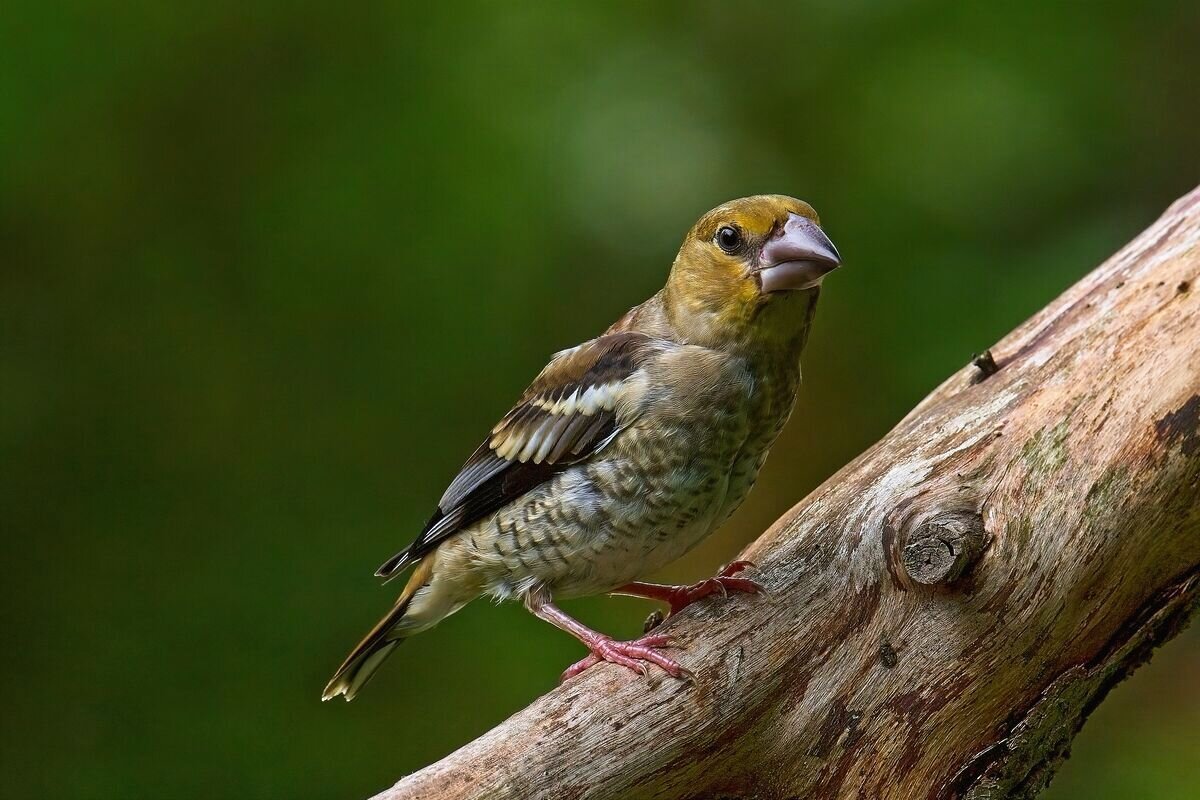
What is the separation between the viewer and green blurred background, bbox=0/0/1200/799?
3.75 meters

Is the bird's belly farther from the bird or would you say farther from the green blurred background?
the green blurred background

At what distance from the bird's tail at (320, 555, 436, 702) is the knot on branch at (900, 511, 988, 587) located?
1.29 m

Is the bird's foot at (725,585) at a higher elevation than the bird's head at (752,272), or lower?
lower

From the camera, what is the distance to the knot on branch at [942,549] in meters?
2.18

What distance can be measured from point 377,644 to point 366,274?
4.01 feet

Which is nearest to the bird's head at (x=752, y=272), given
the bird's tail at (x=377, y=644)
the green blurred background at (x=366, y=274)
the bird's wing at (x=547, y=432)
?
the bird's wing at (x=547, y=432)

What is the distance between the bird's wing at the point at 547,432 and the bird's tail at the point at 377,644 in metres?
0.06

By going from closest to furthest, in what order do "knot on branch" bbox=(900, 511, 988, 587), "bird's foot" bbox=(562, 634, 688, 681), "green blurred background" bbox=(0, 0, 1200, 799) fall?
"knot on branch" bbox=(900, 511, 988, 587) < "bird's foot" bbox=(562, 634, 688, 681) < "green blurred background" bbox=(0, 0, 1200, 799)

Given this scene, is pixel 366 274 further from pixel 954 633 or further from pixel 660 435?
pixel 954 633

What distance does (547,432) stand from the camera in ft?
9.22

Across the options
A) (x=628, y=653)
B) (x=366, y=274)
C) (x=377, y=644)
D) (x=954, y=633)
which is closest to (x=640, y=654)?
(x=628, y=653)

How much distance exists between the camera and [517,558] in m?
2.79

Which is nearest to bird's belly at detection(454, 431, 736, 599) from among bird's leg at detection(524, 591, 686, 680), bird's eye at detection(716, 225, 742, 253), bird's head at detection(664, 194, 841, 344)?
bird's leg at detection(524, 591, 686, 680)

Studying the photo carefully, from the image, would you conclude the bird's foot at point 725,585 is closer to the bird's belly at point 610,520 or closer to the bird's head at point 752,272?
the bird's belly at point 610,520
